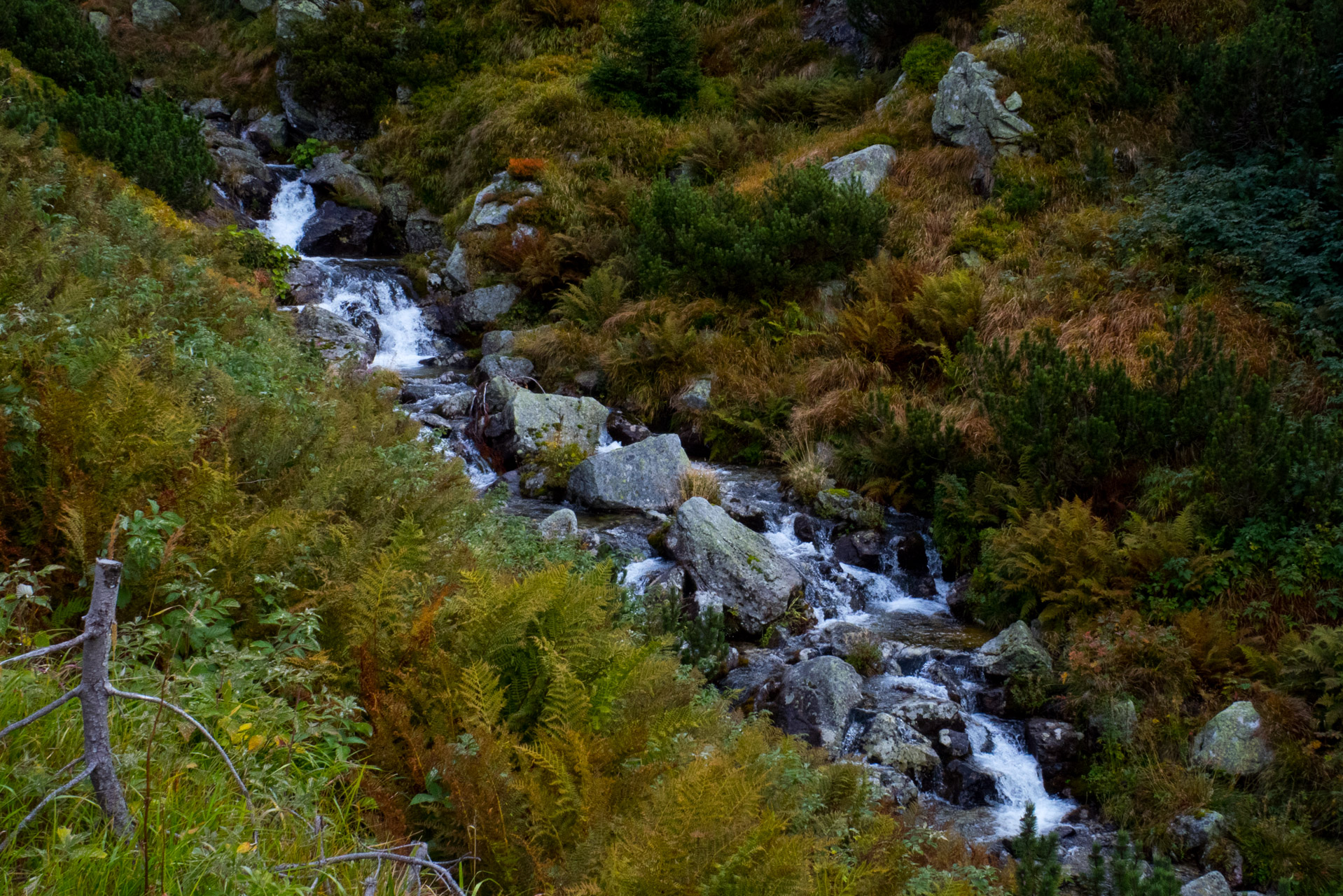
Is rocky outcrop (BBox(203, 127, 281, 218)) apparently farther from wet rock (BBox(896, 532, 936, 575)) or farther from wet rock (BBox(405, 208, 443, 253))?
wet rock (BBox(896, 532, 936, 575))

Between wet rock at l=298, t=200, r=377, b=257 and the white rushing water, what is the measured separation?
1.16 feet

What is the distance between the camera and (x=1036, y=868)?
3.09 m

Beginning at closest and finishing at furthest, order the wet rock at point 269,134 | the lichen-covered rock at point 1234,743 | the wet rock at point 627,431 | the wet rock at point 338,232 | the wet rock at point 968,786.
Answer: the lichen-covered rock at point 1234,743, the wet rock at point 968,786, the wet rock at point 627,431, the wet rock at point 338,232, the wet rock at point 269,134

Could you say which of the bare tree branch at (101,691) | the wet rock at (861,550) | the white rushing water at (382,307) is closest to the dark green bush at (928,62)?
the wet rock at (861,550)

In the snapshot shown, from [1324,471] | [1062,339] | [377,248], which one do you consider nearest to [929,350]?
[1062,339]

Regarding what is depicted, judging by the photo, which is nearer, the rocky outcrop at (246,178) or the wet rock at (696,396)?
the wet rock at (696,396)

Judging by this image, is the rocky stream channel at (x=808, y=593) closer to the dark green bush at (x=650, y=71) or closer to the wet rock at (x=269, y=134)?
the dark green bush at (x=650, y=71)

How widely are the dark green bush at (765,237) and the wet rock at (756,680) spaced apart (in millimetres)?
6106

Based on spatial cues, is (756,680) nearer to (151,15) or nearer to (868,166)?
(868,166)

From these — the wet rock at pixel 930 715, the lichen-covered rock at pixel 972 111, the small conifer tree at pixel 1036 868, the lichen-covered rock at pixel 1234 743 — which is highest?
the lichen-covered rock at pixel 972 111

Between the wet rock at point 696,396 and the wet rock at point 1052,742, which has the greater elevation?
the wet rock at point 1052,742

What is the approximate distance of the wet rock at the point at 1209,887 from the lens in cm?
386

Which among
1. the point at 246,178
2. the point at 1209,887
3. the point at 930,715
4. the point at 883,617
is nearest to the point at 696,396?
the point at 883,617

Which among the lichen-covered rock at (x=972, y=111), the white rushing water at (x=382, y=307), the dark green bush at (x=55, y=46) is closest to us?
the lichen-covered rock at (x=972, y=111)
